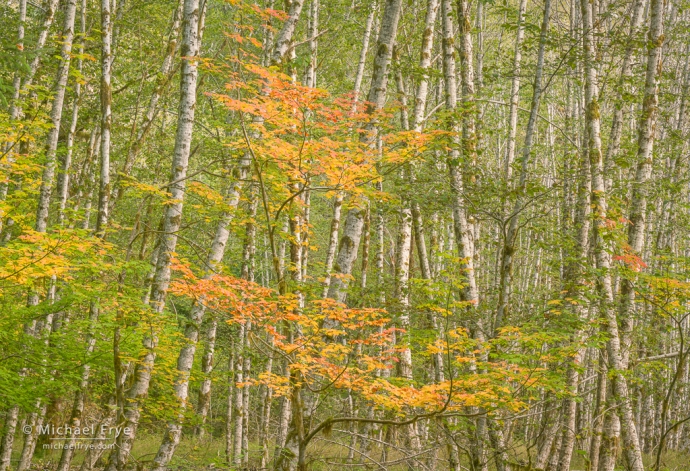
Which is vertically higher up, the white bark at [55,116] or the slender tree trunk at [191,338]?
the white bark at [55,116]

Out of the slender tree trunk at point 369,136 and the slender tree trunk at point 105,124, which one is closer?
the slender tree trunk at point 369,136

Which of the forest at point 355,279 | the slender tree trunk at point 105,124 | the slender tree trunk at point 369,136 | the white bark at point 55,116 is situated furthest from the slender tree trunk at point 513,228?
the white bark at point 55,116

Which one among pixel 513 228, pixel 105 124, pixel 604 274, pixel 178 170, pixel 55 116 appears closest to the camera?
pixel 604 274

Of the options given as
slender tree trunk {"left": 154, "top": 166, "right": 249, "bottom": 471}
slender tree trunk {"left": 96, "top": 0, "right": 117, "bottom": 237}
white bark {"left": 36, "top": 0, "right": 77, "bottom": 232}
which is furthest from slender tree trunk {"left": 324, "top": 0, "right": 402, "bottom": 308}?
white bark {"left": 36, "top": 0, "right": 77, "bottom": 232}

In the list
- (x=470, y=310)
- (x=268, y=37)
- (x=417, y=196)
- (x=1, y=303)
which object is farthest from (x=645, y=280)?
(x=1, y=303)

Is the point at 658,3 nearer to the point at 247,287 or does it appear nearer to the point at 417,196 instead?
the point at 417,196

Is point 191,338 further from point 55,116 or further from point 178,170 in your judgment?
point 55,116

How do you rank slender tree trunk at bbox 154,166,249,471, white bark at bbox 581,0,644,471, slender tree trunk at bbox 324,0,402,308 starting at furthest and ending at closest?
slender tree trunk at bbox 154,166,249,471
white bark at bbox 581,0,644,471
slender tree trunk at bbox 324,0,402,308

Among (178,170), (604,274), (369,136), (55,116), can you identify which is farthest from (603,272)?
(55,116)

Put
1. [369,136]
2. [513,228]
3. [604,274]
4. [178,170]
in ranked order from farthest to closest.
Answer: [513,228] → [178,170] → [604,274] → [369,136]

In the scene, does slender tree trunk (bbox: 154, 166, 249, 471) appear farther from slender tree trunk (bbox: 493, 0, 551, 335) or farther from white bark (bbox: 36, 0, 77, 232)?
slender tree trunk (bbox: 493, 0, 551, 335)

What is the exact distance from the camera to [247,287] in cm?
634

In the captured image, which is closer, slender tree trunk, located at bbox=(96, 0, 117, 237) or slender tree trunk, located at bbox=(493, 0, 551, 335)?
slender tree trunk, located at bbox=(493, 0, 551, 335)

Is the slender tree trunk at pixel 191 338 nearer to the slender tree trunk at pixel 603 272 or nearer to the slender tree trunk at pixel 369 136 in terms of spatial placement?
the slender tree trunk at pixel 369 136
